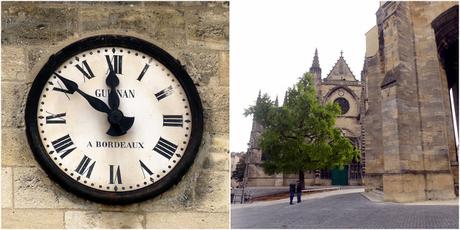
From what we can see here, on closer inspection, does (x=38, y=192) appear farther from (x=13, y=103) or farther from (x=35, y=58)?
(x=35, y=58)

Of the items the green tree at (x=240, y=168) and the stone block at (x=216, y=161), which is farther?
the green tree at (x=240, y=168)

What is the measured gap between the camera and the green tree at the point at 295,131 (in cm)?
2080

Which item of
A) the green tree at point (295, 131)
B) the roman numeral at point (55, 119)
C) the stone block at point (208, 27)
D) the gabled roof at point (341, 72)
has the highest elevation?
the gabled roof at point (341, 72)

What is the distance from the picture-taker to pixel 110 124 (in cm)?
240

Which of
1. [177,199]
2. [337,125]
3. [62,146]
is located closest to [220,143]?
[177,199]

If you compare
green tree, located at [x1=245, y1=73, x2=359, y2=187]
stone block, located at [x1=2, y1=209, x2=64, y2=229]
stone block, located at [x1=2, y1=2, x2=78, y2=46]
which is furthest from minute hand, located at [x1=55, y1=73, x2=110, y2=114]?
green tree, located at [x1=245, y1=73, x2=359, y2=187]

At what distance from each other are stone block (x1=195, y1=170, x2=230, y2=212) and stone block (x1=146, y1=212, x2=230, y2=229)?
38mm

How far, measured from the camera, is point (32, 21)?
8.09 ft

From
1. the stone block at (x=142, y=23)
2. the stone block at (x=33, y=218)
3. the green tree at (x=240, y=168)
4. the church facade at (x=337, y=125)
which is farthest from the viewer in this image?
the green tree at (x=240, y=168)

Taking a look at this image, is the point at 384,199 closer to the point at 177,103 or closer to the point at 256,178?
the point at 177,103

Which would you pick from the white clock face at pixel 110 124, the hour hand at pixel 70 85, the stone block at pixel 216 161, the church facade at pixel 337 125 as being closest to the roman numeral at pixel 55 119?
the white clock face at pixel 110 124

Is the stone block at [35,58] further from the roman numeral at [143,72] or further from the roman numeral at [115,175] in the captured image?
the roman numeral at [115,175]

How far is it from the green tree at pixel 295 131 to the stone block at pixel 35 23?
1743 cm

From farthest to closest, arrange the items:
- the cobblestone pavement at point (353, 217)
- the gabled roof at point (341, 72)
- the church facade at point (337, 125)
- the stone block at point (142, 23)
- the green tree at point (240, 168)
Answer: the gabled roof at point (341, 72) → the green tree at point (240, 168) → the church facade at point (337, 125) → the cobblestone pavement at point (353, 217) → the stone block at point (142, 23)
